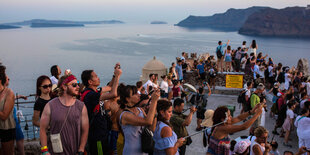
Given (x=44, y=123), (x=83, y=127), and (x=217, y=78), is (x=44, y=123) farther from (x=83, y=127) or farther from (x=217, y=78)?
(x=217, y=78)

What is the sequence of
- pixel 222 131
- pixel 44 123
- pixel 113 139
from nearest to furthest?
pixel 44 123
pixel 222 131
pixel 113 139

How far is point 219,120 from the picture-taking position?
396 cm

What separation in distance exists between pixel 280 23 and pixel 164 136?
188393 millimetres

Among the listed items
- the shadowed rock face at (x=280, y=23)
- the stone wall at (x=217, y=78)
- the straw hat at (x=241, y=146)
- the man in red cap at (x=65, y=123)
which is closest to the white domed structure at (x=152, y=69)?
the stone wall at (x=217, y=78)

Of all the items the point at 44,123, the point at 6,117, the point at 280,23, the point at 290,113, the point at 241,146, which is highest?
the point at 280,23

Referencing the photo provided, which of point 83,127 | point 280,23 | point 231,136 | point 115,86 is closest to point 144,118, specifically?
point 83,127

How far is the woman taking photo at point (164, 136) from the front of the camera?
3.40m

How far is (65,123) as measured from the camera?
10.4 feet

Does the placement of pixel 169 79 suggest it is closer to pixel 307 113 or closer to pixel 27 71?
pixel 307 113

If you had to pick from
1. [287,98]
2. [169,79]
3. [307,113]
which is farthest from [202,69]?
[307,113]

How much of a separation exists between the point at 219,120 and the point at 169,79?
6.49 meters

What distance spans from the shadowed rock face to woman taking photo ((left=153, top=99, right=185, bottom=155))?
179 m

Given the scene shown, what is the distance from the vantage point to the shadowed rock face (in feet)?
534

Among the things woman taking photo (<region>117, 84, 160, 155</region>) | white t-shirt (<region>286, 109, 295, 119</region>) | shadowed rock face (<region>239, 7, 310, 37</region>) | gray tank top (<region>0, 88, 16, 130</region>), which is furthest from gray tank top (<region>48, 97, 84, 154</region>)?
shadowed rock face (<region>239, 7, 310, 37</region>)
